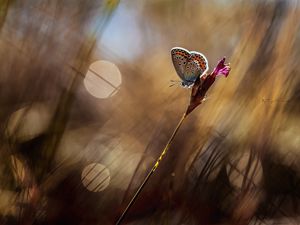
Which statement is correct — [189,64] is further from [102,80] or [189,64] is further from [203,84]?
[102,80]

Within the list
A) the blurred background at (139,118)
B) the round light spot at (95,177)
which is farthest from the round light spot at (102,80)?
the round light spot at (95,177)

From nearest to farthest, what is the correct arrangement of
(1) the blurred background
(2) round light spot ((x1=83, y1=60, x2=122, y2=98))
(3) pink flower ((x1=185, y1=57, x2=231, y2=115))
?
(3) pink flower ((x1=185, y1=57, x2=231, y2=115)) < (1) the blurred background < (2) round light spot ((x1=83, y1=60, x2=122, y2=98))

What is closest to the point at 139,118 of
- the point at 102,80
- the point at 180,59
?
the point at 102,80

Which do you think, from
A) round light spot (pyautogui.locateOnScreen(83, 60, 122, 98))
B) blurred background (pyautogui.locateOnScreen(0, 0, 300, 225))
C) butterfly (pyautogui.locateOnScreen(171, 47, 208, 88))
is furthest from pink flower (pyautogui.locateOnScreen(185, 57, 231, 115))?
round light spot (pyautogui.locateOnScreen(83, 60, 122, 98))

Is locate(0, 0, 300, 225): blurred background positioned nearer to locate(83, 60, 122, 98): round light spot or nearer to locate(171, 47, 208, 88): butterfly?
locate(83, 60, 122, 98): round light spot

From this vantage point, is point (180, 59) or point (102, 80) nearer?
point (180, 59)

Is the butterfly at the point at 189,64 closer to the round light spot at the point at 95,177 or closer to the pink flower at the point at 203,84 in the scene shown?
the pink flower at the point at 203,84

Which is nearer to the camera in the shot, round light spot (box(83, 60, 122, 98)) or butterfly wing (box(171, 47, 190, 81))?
butterfly wing (box(171, 47, 190, 81))

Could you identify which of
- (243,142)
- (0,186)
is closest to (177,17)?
(243,142)
